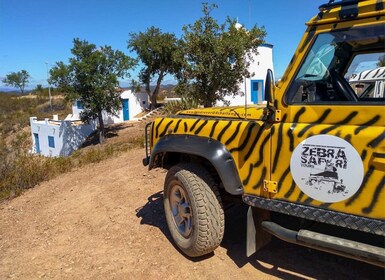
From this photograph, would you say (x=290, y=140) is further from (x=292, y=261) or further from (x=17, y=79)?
(x=17, y=79)

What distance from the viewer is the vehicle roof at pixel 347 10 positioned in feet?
7.50

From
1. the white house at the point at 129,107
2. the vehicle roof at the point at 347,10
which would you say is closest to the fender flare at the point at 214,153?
the vehicle roof at the point at 347,10

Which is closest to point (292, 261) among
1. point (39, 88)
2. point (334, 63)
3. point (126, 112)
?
point (334, 63)

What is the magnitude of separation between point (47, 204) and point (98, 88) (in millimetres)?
21703

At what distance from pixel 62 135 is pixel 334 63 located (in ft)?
98.4

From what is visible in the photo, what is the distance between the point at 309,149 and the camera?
8.21ft

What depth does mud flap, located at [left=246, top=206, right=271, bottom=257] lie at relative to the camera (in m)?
3.05

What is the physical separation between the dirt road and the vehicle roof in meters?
2.12

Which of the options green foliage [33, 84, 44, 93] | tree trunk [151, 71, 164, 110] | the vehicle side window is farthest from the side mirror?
green foliage [33, 84, 44, 93]

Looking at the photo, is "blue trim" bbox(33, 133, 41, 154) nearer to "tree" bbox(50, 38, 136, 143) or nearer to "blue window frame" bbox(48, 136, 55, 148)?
"blue window frame" bbox(48, 136, 55, 148)

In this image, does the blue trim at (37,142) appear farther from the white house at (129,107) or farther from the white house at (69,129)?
the white house at (129,107)

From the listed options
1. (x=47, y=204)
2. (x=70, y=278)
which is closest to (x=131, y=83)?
(x=47, y=204)

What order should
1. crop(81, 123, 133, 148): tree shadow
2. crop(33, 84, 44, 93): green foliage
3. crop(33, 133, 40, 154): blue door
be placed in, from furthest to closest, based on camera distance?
crop(33, 84, 44, 93): green foliage, crop(33, 133, 40, 154): blue door, crop(81, 123, 133, 148): tree shadow

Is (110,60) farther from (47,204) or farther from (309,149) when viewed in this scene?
(309,149)
